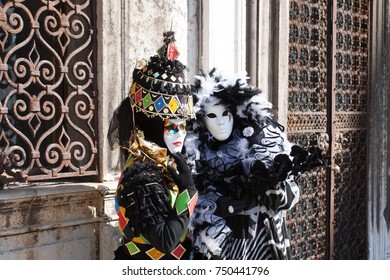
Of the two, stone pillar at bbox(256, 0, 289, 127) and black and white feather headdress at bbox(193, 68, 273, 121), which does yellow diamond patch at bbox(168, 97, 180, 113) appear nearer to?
black and white feather headdress at bbox(193, 68, 273, 121)

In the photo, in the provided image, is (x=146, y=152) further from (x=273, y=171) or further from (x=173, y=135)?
(x=273, y=171)

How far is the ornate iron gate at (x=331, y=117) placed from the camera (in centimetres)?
552

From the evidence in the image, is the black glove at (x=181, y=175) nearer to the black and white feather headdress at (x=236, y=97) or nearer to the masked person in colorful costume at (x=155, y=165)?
the masked person in colorful costume at (x=155, y=165)

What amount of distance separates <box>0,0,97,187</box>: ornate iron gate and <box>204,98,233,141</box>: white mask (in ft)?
2.97

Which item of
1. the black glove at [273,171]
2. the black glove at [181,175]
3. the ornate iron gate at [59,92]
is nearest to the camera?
the black glove at [181,175]

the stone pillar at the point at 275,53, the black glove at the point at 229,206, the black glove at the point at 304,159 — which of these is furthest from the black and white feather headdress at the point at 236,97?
the stone pillar at the point at 275,53

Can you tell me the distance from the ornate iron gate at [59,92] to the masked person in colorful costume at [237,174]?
83 centimetres

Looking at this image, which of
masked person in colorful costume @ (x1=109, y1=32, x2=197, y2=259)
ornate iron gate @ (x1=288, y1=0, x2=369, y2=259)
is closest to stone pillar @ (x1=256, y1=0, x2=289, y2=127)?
ornate iron gate @ (x1=288, y1=0, x2=369, y2=259)

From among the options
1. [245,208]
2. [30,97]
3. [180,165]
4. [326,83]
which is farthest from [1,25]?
[326,83]

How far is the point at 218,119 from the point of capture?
321 cm

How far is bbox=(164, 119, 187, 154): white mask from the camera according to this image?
264 cm

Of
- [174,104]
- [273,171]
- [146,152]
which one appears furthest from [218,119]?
[146,152]

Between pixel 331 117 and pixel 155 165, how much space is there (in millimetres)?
3657
